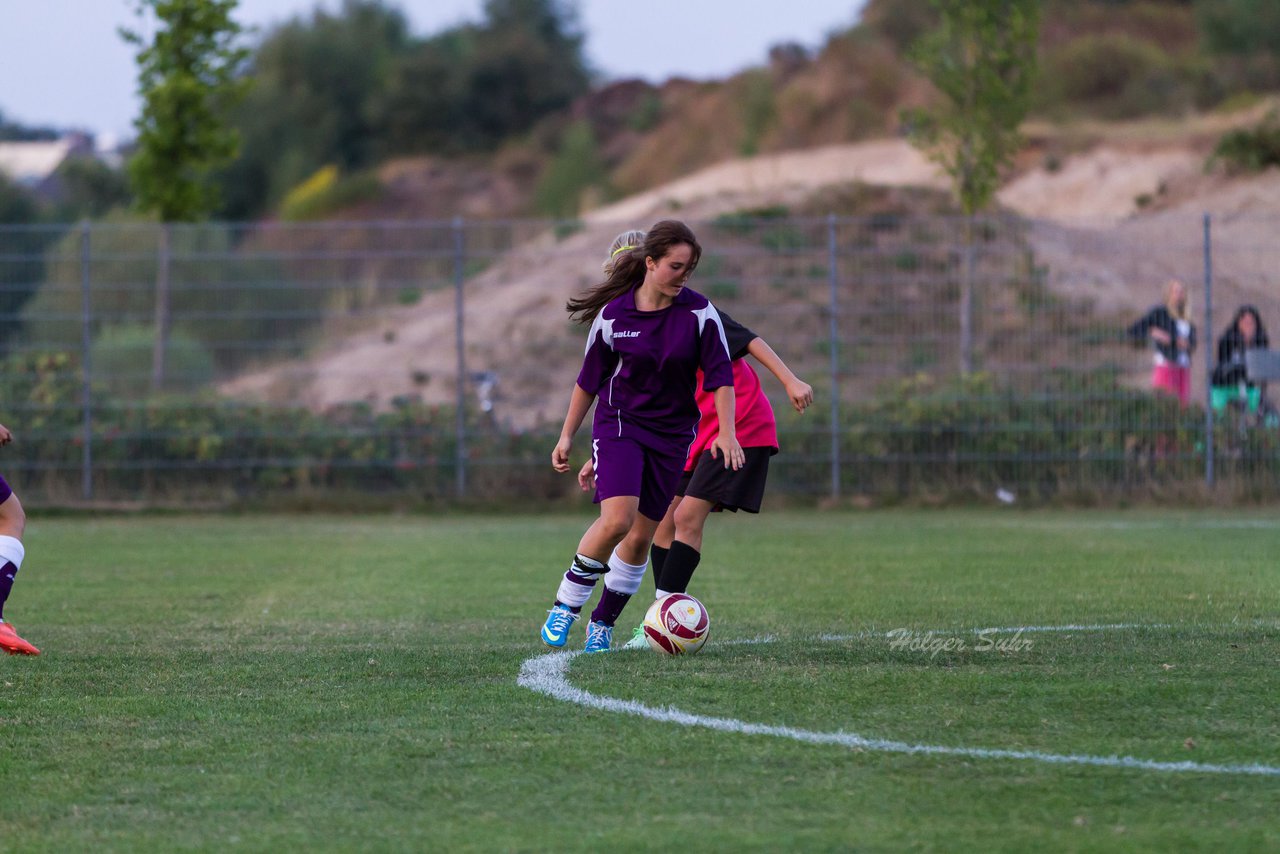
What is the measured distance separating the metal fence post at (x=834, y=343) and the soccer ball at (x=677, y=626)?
9597mm

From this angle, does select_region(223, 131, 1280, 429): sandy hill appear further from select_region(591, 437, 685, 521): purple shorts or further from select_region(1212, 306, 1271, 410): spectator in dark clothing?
select_region(591, 437, 685, 521): purple shorts

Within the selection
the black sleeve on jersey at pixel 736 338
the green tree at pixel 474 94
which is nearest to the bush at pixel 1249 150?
the black sleeve on jersey at pixel 736 338

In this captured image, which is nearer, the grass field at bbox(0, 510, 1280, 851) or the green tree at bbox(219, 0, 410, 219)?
the grass field at bbox(0, 510, 1280, 851)

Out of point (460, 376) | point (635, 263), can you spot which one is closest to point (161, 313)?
point (460, 376)

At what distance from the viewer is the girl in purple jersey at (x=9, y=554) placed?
627cm

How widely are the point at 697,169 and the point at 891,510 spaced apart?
31332 mm

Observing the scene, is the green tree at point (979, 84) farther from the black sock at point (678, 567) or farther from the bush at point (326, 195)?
the bush at point (326, 195)

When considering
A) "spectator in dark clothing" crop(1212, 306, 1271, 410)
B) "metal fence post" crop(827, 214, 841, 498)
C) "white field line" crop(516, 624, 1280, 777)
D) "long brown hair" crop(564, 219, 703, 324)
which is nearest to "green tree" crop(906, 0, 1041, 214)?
"metal fence post" crop(827, 214, 841, 498)

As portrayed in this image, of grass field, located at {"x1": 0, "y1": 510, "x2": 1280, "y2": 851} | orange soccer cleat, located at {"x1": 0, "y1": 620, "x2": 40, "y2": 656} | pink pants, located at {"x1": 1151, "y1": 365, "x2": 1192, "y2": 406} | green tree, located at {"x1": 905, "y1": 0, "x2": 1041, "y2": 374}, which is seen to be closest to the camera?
grass field, located at {"x1": 0, "y1": 510, "x2": 1280, "y2": 851}

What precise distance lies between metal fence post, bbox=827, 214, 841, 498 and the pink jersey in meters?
8.67

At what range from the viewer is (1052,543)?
1119 cm

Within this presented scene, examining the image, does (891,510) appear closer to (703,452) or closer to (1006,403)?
(1006,403)

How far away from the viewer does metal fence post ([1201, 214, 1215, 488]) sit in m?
15.1

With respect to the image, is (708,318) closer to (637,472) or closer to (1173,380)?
(637,472)
